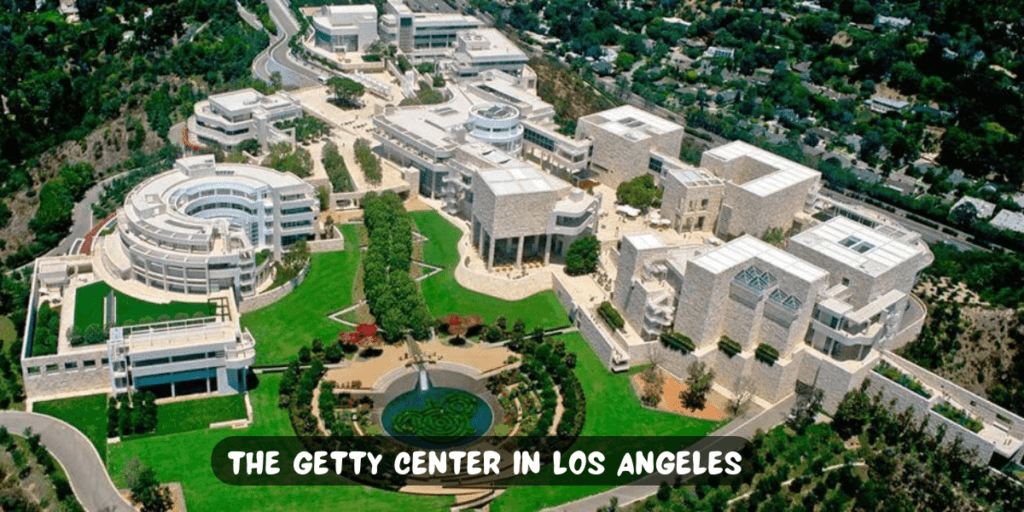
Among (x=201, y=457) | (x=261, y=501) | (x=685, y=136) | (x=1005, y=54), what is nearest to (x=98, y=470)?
(x=201, y=457)

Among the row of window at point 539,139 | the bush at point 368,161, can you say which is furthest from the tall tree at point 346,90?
the row of window at point 539,139

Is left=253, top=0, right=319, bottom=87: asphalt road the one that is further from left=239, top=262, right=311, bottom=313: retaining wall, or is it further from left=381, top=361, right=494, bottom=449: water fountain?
left=381, top=361, right=494, bottom=449: water fountain

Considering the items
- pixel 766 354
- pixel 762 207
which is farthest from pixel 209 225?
pixel 762 207

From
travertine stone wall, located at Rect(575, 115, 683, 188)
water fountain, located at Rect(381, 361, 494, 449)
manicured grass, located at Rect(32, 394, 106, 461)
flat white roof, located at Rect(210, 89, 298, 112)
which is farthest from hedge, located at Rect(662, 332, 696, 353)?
flat white roof, located at Rect(210, 89, 298, 112)

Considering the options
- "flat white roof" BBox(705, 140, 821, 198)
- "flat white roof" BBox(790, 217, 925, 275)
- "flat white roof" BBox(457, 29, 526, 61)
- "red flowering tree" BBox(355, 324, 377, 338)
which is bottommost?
"red flowering tree" BBox(355, 324, 377, 338)

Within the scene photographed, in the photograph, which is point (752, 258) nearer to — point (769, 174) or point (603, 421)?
point (603, 421)

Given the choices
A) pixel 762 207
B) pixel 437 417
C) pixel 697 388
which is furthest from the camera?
pixel 762 207
